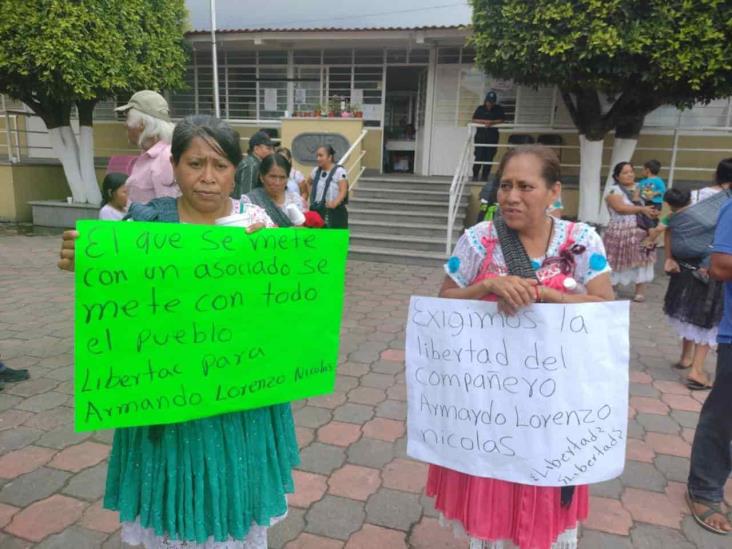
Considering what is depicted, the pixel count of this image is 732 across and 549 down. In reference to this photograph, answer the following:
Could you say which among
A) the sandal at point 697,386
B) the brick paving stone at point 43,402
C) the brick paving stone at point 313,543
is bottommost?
the brick paving stone at point 313,543

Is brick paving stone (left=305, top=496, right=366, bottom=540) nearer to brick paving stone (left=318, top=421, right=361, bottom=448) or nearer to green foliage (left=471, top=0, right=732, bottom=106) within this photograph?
brick paving stone (left=318, top=421, right=361, bottom=448)

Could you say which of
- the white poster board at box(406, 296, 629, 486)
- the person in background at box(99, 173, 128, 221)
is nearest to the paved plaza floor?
the white poster board at box(406, 296, 629, 486)

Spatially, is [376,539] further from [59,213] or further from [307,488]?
[59,213]

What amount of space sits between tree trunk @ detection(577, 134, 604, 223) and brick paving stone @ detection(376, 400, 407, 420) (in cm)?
587

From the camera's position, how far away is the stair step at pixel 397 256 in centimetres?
800

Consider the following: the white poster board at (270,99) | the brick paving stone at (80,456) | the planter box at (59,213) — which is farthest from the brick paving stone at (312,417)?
the white poster board at (270,99)

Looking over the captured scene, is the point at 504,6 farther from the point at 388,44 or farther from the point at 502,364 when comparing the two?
the point at 502,364

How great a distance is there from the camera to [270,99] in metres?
12.2

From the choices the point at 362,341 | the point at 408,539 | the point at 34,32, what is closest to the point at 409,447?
the point at 408,539

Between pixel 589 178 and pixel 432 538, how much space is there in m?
7.13

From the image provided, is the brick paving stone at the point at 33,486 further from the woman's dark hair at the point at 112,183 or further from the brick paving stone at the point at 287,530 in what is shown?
the woman's dark hair at the point at 112,183

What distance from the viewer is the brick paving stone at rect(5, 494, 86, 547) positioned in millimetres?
2172

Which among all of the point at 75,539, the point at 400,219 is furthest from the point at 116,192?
the point at 400,219

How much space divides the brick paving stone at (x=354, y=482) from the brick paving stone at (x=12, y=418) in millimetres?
1966
